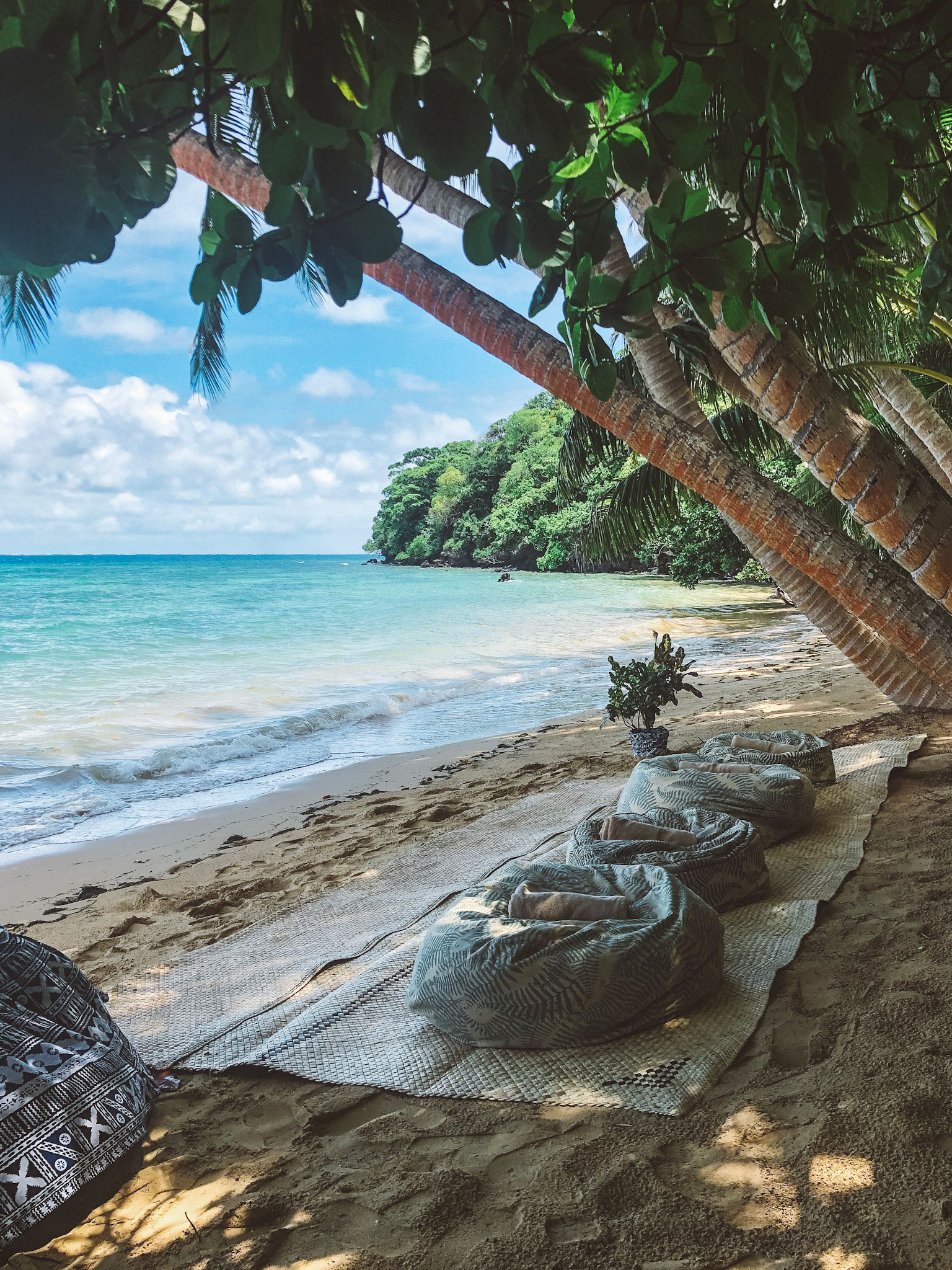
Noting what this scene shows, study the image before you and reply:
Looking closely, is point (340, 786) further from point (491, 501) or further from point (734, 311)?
point (491, 501)

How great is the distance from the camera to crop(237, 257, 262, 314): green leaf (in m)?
1.02

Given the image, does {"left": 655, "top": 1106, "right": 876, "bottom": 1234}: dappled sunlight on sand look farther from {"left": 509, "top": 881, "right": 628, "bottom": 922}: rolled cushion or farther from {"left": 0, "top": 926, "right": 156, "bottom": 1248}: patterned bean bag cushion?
{"left": 0, "top": 926, "right": 156, "bottom": 1248}: patterned bean bag cushion

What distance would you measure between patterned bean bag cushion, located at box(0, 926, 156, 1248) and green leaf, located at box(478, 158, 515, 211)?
7.05ft

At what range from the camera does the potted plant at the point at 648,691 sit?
584 cm

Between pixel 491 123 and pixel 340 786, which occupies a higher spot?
pixel 491 123

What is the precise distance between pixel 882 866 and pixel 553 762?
140 inches

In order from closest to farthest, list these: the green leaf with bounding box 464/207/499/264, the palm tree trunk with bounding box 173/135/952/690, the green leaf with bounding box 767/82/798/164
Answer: the green leaf with bounding box 767/82/798/164 < the green leaf with bounding box 464/207/499/264 < the palm tree trunk with bounding box 173/135/952/690

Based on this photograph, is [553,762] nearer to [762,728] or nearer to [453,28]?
[762,728]

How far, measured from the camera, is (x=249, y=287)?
3.37 feet

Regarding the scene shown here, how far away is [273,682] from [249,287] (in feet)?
38.1

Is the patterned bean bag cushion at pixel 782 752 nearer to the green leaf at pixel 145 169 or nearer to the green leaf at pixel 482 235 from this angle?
the green leaf at pixel 482 235

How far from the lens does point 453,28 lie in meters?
0.88

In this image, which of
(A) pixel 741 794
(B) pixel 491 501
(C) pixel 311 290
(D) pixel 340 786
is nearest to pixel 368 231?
(A) pixel 741 794

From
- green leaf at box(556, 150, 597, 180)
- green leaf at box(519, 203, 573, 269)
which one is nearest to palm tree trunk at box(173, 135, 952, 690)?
green leaf at box(556, 150, 597, 180)
